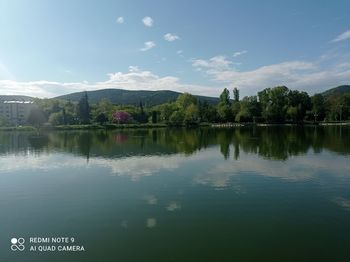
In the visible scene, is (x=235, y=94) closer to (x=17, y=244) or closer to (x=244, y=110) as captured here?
(x=244, y=110)

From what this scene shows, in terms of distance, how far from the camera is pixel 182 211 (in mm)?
14672

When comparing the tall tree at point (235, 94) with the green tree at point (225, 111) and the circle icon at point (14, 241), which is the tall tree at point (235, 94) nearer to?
the green tree at point (225, 111)

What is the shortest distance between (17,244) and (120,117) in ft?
328

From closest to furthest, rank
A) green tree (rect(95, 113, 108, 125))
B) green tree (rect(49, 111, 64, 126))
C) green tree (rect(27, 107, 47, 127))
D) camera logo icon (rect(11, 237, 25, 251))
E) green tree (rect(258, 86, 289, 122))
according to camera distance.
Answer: camera logo icon (rect(11, 237, 25, 251)), green tree (rect(49, 111, 64, 126)), green tree (rect(27, 107, 47, 127)), green tree (rect(95, 113, 108, 125)), green tree (rect(258, 86, 289, 122))

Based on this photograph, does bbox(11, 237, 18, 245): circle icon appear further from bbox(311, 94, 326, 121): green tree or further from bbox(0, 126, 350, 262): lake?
bbox(311, 94, 326, 121): green tree

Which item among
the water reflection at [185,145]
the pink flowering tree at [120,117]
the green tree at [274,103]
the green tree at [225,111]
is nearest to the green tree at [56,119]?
the pink flowering tree at [120,117]

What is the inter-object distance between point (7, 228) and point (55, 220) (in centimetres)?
183

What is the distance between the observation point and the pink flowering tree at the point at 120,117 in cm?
11044

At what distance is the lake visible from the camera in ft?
35.6

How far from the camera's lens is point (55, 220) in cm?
1401

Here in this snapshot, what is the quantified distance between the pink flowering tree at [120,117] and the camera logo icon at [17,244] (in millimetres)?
99391

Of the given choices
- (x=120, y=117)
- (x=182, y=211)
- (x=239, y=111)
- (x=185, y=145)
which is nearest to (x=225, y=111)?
(x=239, y=111)

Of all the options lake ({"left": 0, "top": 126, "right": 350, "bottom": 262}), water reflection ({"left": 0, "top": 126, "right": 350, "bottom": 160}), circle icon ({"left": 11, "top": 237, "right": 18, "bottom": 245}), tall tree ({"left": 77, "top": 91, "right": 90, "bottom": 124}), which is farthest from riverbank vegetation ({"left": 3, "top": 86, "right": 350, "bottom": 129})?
circle icon ({"left": 11, "top": 237, "right": 18, "bottom": 245})

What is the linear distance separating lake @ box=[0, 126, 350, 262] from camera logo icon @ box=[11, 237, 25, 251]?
0.13 meters
